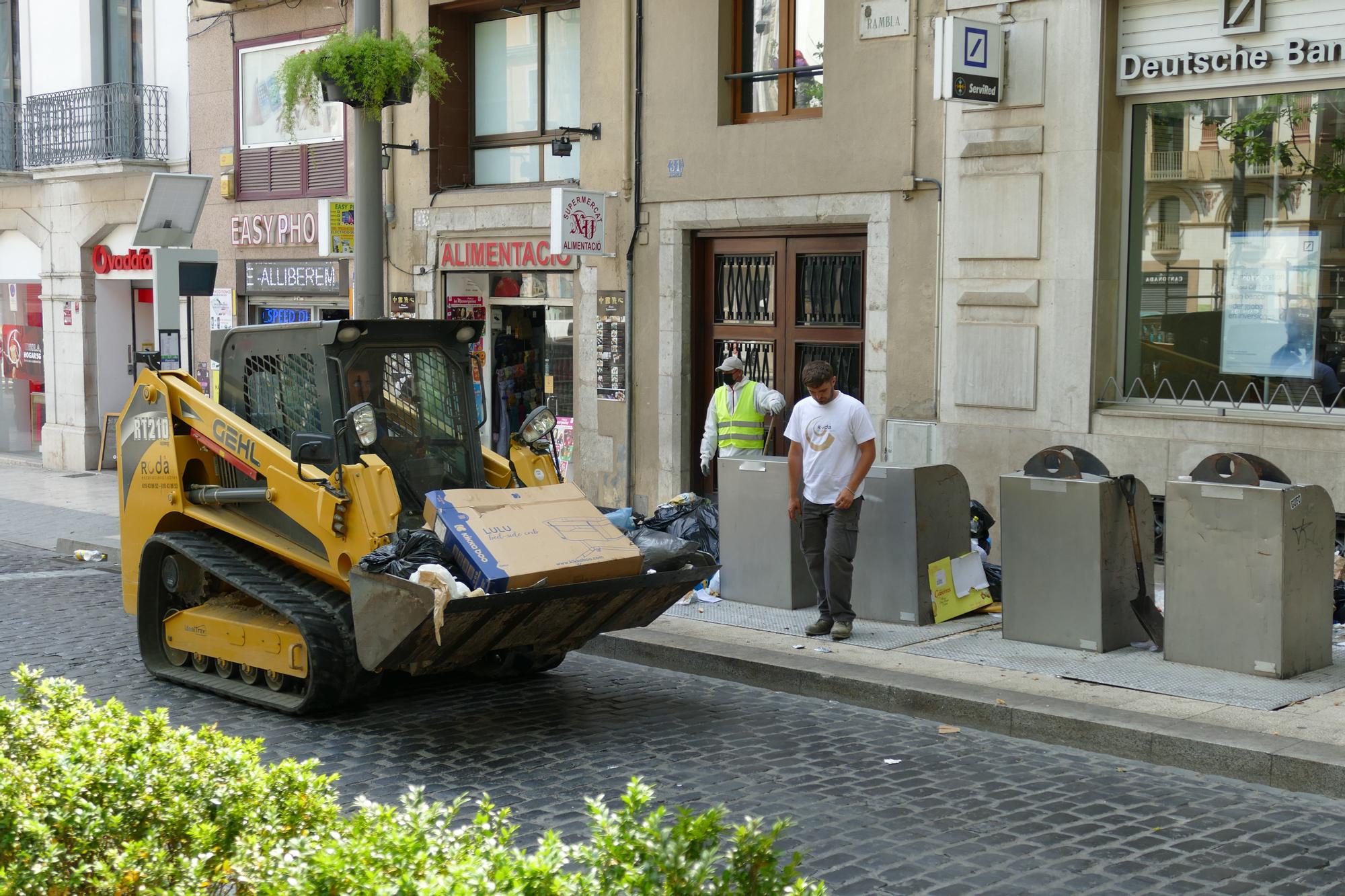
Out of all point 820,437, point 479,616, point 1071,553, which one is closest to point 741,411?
point 820,437

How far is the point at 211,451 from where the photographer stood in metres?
8.38

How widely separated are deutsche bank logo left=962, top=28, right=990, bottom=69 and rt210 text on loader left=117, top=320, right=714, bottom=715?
4735 millimetres

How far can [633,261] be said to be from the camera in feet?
47.3

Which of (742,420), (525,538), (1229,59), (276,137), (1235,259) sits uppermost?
(276,137)

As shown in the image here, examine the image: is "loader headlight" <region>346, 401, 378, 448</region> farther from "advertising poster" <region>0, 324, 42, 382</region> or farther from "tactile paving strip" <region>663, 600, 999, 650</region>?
"advertising poster" <region>0, 324, 42, 382</region>

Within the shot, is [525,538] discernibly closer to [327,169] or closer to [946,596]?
[946,596]

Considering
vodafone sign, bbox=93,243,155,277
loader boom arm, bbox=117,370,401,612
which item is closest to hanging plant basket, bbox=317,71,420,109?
loader boom arm, bbox=117,370,401,612

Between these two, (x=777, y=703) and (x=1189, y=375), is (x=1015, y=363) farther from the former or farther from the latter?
(x=777, y=703)

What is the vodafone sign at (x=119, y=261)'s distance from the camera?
20125mm

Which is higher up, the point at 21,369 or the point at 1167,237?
the point at 1167,237

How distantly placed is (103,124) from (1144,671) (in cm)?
1684

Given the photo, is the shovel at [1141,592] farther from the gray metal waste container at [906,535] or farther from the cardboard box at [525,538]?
the cardboard box at [525,538]

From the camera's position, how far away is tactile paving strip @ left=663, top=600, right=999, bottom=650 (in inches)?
358

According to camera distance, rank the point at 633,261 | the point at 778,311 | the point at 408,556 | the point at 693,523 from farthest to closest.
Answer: the point at 633,261 → the point at 778,311 → the point at 693,523 → the point at 408,556
